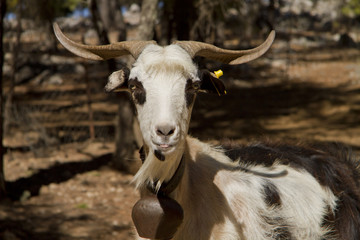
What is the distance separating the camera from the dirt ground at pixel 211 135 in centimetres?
658

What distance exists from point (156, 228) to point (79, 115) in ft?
33.3

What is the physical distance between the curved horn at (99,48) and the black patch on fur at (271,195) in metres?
1.44

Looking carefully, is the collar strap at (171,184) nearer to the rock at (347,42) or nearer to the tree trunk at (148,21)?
the tree trunk at (148,21)

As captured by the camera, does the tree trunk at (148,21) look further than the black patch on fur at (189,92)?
Yes

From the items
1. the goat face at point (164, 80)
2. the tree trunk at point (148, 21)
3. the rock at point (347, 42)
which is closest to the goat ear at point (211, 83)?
the goat face at point (164, 80)

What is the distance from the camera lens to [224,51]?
3.53 meters

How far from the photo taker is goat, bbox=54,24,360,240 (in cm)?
313

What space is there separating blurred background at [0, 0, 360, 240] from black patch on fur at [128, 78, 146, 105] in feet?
3.16

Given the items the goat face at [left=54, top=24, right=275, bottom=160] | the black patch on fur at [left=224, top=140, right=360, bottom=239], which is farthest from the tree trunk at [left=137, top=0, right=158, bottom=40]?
the goat face at [left=54, top=24, right=275, bottom=160]

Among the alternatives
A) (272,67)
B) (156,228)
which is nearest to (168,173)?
(156,228)

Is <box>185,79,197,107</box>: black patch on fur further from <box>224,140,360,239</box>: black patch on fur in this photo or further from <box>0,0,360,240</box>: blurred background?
<box>224,140,360,239</box>: black patch on fur

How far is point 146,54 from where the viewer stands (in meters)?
3.34

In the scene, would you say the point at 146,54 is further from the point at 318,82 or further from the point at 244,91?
the point at 318,82

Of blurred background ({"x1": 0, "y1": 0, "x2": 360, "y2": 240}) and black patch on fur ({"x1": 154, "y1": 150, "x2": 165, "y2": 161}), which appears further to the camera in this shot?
blurred background ({"x1": 0, "y1": 0, "x2": 360, "y2": 240})
